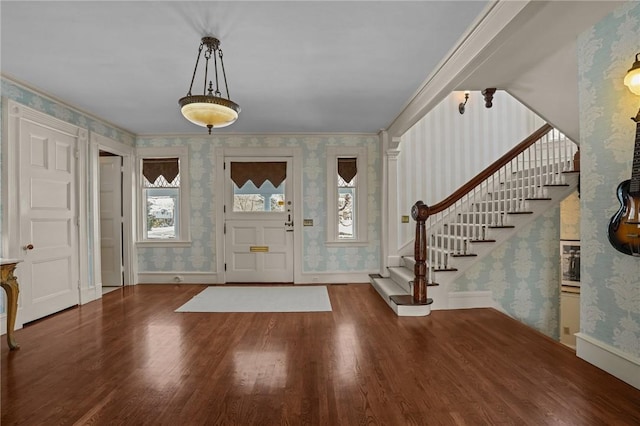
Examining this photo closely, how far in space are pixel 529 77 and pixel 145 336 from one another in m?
4.63

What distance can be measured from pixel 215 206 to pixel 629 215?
17.7 ft

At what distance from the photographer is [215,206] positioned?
6000 mm

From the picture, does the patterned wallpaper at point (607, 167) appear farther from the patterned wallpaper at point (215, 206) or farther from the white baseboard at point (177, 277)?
the white baseboard at point (177, 277)

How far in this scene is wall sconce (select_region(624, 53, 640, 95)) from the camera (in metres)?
2.10

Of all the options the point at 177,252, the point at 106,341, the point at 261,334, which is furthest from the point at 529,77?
the point at 177,252

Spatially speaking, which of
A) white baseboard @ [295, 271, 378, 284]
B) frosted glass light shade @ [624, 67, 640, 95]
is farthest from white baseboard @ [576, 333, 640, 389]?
white baseboard @ [295, 271, 378, 284]

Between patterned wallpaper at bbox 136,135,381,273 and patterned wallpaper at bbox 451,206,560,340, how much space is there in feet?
6.84

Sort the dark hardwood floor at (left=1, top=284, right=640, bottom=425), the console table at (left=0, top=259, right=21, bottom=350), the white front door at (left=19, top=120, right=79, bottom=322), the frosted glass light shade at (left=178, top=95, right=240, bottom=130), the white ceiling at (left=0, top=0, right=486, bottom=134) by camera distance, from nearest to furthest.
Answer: the dark hardwood floor at (left=1, top=284, right=640, bottom=425) < the white ceiling at (left=0, top=0, right=486, bottom=134) < the frosted glass light shade at (left=178, top=95, right=240, bottom=130) < the console table at (left=0, top=259, right=21, bottom=350) < the white front door at (left=19, top=120, right=79, bottom=322)

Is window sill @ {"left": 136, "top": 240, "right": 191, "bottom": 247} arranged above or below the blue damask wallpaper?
below

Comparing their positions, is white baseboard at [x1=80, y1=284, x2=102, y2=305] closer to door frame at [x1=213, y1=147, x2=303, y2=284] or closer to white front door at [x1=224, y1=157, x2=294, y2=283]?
door frame at [x1=213, y1=147, x2=303, y2=284]

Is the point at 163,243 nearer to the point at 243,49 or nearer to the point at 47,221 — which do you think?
the point at 47,221

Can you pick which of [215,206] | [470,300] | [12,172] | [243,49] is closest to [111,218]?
[215,206]

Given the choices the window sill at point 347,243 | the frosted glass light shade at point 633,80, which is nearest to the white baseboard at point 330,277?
the window sill at point 347,243

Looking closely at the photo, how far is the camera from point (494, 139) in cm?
587
